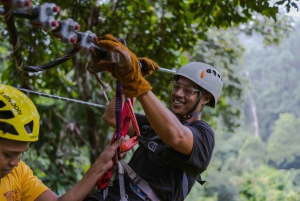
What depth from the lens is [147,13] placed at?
6152 mm

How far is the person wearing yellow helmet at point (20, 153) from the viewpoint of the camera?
2.18 metres

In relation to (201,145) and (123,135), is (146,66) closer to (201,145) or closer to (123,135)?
(123,135)

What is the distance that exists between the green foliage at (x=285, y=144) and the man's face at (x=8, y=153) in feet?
78.3

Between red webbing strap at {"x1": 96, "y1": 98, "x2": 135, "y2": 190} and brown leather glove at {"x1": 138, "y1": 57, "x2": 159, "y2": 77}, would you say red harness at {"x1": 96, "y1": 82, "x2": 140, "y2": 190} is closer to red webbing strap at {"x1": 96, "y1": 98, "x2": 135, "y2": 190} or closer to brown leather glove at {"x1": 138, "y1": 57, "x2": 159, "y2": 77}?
red webbing strap at {"x1": 96, "y1": 98, "x2": 135, "y2": 190}

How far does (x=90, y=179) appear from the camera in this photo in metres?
2.47

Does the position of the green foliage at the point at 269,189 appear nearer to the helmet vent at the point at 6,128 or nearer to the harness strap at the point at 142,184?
the harness strap at the point at 142,184

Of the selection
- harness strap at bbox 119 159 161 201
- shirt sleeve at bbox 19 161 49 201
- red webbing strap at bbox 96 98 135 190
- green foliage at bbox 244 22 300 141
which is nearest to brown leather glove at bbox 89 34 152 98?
red webbing strap at bbox 96 98 135 190

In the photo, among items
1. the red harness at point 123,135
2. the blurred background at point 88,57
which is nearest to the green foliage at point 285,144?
the blurred background at point 88,57

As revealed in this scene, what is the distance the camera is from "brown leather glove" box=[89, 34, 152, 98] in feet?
6.86

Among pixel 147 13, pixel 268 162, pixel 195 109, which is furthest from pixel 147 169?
pixel 268 162

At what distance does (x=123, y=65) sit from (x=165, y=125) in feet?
1.44

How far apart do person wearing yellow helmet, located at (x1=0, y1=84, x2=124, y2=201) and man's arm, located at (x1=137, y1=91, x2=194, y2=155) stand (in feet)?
0.80

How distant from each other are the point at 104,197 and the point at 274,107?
36.9 m

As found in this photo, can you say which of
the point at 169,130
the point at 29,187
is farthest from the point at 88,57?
the point at 169,130
